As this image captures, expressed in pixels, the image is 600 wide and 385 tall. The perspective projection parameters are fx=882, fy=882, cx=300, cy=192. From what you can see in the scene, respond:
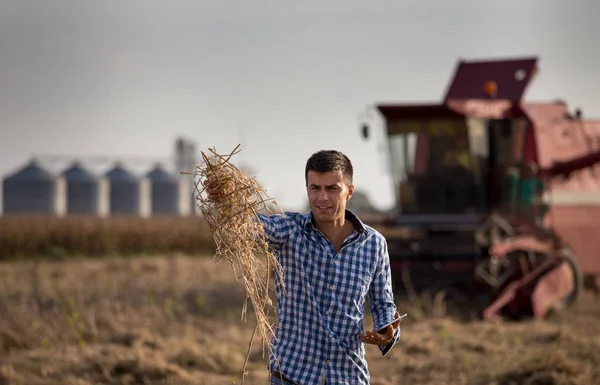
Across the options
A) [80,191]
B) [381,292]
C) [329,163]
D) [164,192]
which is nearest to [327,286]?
[381,292]

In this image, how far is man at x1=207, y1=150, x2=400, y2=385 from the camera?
11.6 feet

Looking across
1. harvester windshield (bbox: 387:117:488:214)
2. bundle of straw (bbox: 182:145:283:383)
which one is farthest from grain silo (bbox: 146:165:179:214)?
bundle of straw (bbox: 182:145:283:383)

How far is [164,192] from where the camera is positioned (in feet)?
189

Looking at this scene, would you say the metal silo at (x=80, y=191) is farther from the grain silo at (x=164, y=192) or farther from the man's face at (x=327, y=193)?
the man's face at (x=327, y=193)

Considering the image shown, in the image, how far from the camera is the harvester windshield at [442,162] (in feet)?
44.0

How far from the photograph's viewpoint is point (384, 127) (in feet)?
44.8

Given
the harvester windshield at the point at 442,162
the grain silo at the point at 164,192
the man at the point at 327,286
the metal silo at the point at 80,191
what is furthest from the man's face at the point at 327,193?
the grain silo at the point at 164,192

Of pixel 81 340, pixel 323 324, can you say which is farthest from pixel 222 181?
pixel 81 340

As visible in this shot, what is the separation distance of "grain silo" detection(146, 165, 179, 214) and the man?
5455 centimetres

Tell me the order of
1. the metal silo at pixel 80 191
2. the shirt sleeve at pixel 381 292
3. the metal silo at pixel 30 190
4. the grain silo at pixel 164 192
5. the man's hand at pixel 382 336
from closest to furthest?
the man's hand at pixel 382 336
the shirt sleeve at pixel 381 292
the metal silo at pixel 30 190
the metal silo at pixel 80 191
the grain silo at pixel 164 192

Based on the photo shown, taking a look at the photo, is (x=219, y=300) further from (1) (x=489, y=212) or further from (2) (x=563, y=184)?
(2) (x=563, y=184)

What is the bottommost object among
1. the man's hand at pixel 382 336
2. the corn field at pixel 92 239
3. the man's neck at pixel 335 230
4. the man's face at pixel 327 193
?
the corn field at pixel 92 239

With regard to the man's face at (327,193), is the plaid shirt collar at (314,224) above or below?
below

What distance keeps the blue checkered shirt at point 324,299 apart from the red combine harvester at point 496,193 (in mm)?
8032
